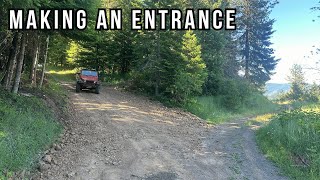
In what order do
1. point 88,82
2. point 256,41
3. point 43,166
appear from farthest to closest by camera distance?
point 256,41, point 88,82, point 43,166

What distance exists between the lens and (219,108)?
88.2 ft

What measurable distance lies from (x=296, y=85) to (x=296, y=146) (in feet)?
163

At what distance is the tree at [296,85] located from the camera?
1953 inches

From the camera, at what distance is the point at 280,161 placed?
1051 cm

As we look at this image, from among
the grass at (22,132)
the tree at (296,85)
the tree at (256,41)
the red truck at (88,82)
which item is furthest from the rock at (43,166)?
the tree at (296,85)

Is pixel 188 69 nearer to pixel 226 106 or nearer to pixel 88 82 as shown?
pixel 226 106

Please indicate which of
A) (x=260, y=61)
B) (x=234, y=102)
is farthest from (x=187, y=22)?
(x=260, y=61)

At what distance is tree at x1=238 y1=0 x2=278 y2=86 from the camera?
140 ft

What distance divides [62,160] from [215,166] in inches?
179

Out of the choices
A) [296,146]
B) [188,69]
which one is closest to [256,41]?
[188,69]

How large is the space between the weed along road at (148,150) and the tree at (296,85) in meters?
33.7

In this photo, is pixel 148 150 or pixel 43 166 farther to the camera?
pixel 148 150

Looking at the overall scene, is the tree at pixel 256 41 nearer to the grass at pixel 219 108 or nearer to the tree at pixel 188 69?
the grass at pixel 219 108

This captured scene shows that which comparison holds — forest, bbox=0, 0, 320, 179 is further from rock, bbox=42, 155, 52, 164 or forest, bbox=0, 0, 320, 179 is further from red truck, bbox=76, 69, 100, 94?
red truck, bbox=76, 69, 100, 94
